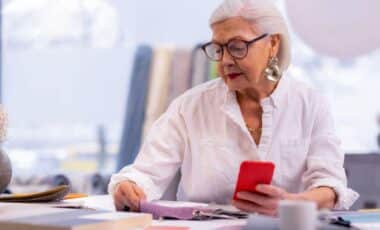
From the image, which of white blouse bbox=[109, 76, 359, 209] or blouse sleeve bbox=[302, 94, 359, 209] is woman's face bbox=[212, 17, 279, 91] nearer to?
white blouse bbox=[109, 76, 359, 209]

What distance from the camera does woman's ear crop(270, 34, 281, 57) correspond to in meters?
2.31

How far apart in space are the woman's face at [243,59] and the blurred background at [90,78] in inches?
67.0

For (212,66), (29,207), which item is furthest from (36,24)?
(29,207)

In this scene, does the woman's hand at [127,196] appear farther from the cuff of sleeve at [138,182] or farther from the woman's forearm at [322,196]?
the woman's forearm at [322,196]

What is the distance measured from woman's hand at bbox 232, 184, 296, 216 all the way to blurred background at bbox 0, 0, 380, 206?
2.18 meters

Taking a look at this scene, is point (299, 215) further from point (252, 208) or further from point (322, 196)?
point (322, 196)

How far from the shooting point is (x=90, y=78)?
4262 mm

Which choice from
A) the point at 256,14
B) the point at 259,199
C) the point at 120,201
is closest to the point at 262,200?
the point at 259,199

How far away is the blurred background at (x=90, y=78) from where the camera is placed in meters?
4.00

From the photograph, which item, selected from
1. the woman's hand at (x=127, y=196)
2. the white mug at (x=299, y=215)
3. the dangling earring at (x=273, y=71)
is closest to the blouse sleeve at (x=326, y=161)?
the dangling earring at (x=273, y=71)

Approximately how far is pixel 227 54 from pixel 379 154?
1.78 meters

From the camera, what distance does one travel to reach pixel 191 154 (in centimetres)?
231

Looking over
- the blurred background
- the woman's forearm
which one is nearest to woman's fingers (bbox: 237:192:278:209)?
the woman's forearm

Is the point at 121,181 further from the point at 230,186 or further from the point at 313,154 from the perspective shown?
the point at 313,154
